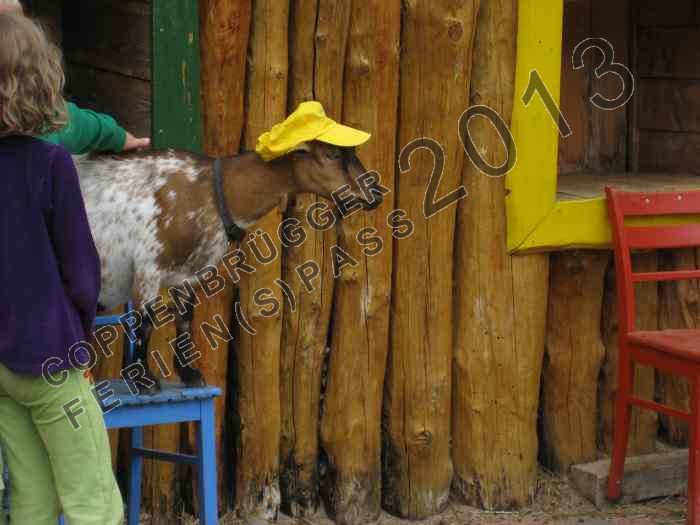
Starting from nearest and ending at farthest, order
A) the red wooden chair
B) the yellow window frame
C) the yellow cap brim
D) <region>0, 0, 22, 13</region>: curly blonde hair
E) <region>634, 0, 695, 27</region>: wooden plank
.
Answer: <region>0, 0, 22, 13</region>: curly blonde hair
the yellow cap brim
the red wooden chair
the yellow window frame
<region>634, 0, 695, 27</region>: wooden plank

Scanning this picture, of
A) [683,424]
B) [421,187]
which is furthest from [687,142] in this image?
[421,187]

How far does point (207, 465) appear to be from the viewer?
138 inches

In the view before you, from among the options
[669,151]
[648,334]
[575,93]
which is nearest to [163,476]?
[648,334]

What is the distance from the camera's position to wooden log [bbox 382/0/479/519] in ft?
14.2

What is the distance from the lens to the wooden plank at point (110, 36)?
3988 millimetres

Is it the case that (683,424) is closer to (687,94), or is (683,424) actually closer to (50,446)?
(687,94)

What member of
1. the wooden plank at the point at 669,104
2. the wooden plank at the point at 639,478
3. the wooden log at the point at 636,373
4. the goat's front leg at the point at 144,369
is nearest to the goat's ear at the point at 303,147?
the goat's front leg at the point at 144,369

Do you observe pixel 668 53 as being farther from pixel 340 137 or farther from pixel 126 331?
pixel 126 331

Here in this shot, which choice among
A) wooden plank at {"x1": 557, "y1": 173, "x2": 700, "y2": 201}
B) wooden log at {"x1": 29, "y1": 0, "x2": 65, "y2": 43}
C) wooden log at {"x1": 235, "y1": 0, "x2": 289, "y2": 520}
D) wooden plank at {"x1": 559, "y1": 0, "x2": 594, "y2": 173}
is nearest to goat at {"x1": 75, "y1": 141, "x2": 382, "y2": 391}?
wooden log at {"x1": 235, "y1": 0, "x2": 289, "y2": 520}

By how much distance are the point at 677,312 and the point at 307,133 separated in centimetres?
233

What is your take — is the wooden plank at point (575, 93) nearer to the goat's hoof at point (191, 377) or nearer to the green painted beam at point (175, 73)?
the green painted beam at point (175, 73)

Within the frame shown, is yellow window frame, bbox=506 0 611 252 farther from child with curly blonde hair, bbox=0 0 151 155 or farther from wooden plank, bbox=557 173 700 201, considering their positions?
child with curly blonde hair, bbox=0 0 151 155

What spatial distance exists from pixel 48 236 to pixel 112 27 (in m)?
1.69

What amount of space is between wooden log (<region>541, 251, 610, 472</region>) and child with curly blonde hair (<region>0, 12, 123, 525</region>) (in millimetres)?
2408
